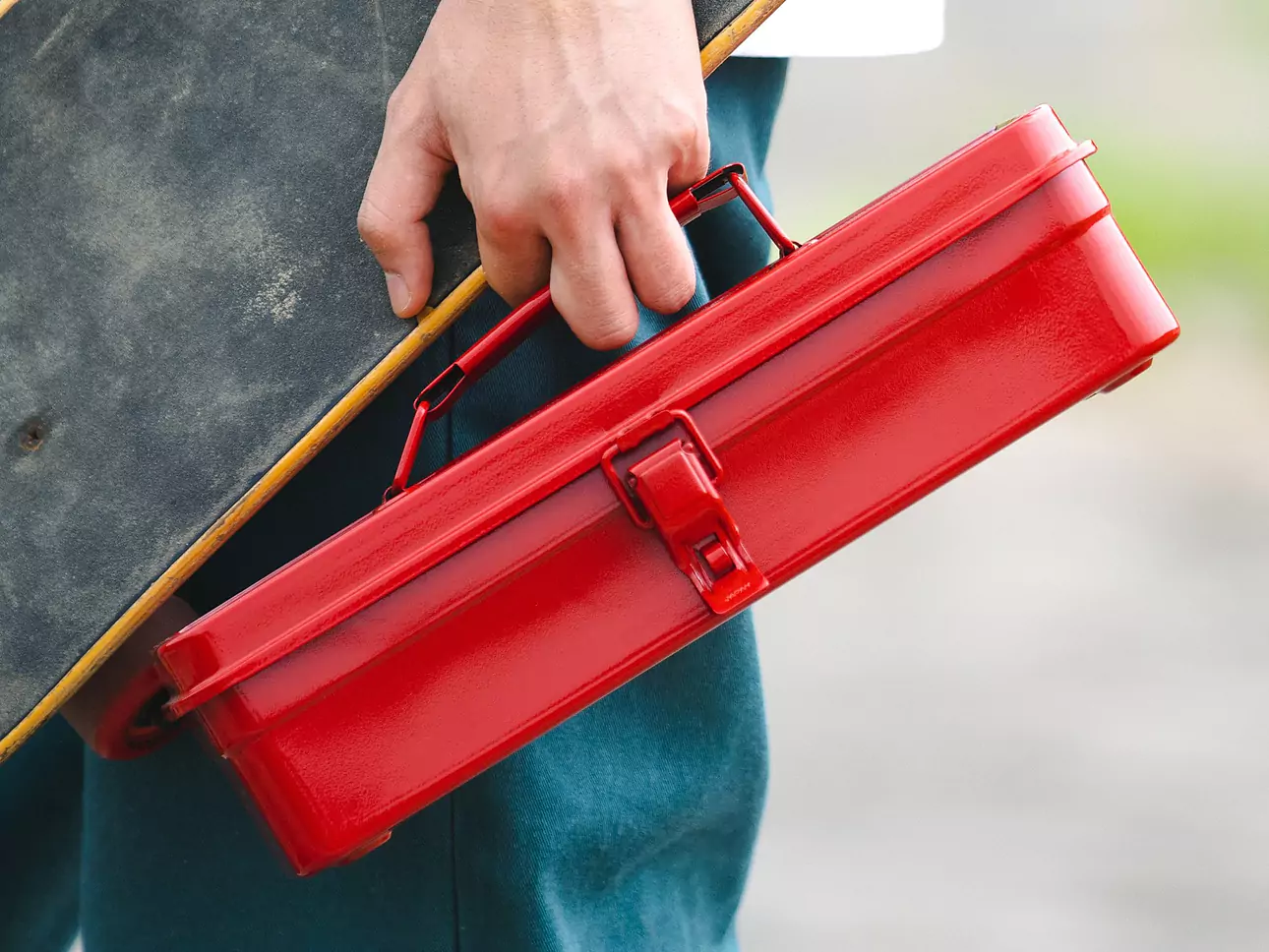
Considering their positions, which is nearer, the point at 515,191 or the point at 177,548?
the point at 515,191

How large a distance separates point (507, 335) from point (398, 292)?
0.10m

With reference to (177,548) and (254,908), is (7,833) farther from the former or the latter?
(177,548)

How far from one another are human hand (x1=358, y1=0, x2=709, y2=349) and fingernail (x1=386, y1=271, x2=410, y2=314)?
7cm

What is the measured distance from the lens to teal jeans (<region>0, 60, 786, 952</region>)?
102 cm

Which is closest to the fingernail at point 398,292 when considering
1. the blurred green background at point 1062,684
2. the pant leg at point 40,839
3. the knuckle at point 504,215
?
the knuckle at point 504,215

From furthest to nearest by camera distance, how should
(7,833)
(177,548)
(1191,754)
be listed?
(1191,754)
(7,833)
(177,548)

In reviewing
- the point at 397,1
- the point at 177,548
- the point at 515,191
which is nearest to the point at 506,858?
the point at 177,548

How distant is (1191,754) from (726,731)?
1.75 m

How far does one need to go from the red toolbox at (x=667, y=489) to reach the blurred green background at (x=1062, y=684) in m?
1.51

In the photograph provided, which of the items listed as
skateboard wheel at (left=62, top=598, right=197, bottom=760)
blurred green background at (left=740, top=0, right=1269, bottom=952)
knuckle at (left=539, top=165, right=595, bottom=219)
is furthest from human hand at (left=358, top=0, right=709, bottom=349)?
blurred green background at (left=740, top=0, right=1269, bottom=952)

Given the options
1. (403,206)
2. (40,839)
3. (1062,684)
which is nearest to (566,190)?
(403,206)

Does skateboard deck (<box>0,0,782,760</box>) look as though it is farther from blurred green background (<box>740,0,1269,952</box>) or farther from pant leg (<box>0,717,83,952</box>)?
blurred green background (<box>740,0,1269,952</box>)

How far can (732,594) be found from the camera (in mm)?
898

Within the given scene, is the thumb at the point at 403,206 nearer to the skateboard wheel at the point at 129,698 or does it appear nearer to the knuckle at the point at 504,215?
the knuckle at the point at 504,215
